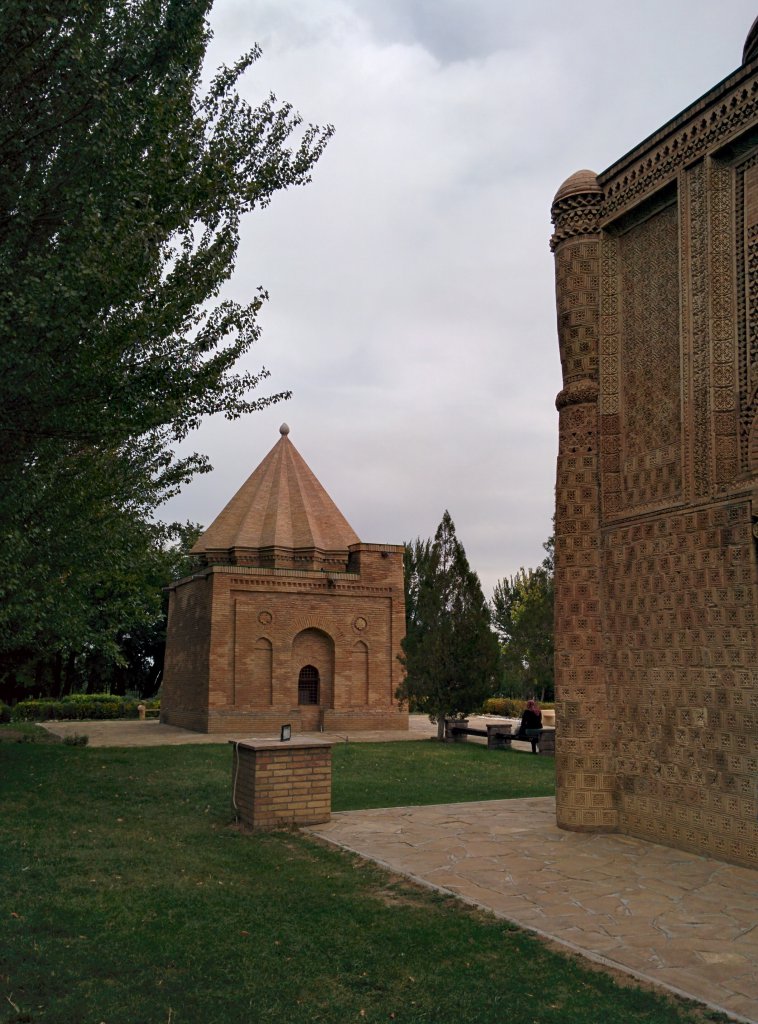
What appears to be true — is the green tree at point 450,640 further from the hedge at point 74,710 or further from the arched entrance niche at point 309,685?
the hedge at point 74,710

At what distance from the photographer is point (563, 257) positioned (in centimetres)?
943

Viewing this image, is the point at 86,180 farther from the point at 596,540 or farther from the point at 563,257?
the point at 596,540

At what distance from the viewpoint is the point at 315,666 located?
961 inches

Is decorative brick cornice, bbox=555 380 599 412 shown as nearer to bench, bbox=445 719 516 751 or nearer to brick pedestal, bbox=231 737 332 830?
brick pedestal, bbox=231 737 332 830

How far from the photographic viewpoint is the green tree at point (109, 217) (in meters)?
6.43

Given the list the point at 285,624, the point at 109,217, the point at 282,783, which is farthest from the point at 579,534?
the point at 285,624

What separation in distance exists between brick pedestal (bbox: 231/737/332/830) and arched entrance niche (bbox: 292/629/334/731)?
1543cm

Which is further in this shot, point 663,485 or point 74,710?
point 74,710

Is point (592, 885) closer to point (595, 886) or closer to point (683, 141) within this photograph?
point (595, 886)

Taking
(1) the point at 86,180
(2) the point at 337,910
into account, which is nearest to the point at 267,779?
(2) the point at 337,910

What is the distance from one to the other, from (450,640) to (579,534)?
11.6m

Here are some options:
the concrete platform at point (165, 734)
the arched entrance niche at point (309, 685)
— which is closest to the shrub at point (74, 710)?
the concrete platform at point (165, 734)

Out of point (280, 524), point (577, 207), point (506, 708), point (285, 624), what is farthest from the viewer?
point (506, 708)

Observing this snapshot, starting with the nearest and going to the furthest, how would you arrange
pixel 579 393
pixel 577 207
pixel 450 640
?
pixel 579 393 < pixel 577 207 < pixel 450 640
